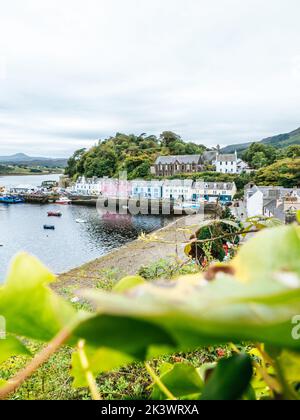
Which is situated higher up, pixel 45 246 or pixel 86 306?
pixel 86 306

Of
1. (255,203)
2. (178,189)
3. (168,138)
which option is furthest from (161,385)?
(168,138)

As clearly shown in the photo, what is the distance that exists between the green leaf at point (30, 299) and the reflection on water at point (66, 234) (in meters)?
12.0

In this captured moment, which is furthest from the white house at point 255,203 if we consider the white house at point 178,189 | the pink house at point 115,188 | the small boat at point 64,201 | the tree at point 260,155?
the small boat at point 64,201

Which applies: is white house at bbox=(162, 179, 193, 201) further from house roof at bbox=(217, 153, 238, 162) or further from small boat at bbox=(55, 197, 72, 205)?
small boat at bbox=(55, 197, 72, 205)

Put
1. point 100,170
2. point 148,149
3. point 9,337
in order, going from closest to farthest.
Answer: point 9,337
point 100,170
point 148,149

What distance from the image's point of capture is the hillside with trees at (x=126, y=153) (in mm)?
34375

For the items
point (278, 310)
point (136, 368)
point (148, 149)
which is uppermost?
point (148, 149)

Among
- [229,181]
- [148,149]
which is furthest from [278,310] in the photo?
[148,149]

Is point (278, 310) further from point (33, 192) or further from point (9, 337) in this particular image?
point (33, 192)

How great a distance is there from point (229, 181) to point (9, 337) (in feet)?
91.4

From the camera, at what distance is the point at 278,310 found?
0.40 ft

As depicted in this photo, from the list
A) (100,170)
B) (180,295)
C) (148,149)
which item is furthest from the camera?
(148,149)

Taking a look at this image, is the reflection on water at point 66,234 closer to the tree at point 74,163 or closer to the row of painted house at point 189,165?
the row of painted house at point 189,165

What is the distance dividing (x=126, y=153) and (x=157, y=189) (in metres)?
7.46
